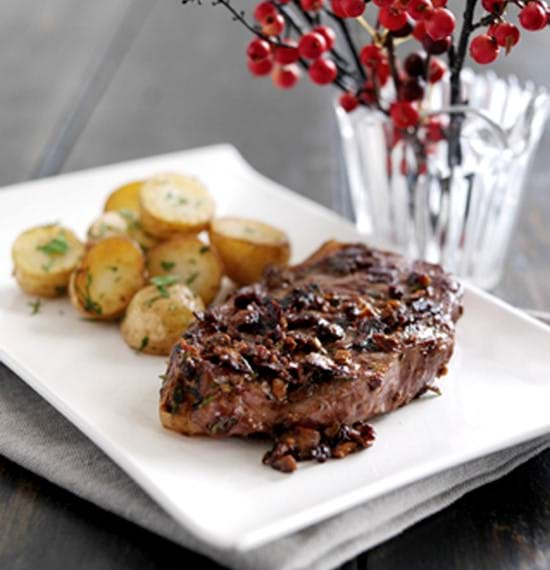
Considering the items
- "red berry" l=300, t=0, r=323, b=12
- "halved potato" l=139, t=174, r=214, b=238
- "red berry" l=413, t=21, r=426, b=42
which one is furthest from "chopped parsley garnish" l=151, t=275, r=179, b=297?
"red berry" l=413, t=21, r=426, b=42

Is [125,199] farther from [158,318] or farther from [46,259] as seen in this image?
[158,318]

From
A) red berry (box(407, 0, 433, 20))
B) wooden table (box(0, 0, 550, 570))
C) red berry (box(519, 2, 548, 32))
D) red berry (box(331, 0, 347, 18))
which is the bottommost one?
wooden table (box(0, 0, 550, 570))

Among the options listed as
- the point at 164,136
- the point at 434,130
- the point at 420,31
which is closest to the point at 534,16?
the point at 420,31

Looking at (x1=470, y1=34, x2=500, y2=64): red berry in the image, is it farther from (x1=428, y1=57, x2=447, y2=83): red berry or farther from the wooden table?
the wooden table

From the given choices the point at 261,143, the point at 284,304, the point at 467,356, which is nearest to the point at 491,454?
the point at 467,356

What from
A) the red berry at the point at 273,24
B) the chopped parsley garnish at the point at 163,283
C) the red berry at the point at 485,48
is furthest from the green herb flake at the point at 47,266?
the red berry at the point at 485,48

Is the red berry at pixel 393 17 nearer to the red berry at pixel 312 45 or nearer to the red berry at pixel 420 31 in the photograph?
the red berry at pixel 420 31
